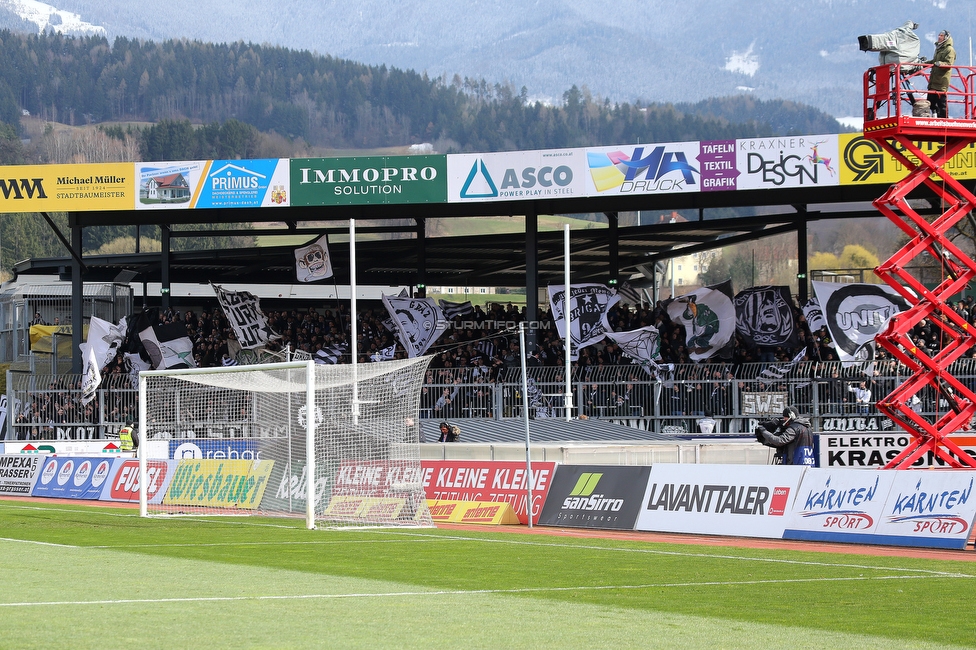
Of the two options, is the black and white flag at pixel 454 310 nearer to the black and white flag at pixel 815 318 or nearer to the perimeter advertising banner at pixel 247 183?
the perimeter advertising banner at pixel 247 183

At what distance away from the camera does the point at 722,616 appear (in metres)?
10.7

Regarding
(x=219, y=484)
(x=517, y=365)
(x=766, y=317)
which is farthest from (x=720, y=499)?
(x=766, y=317)

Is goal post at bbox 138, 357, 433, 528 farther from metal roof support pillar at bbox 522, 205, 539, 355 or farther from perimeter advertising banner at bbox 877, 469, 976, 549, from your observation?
metal roof support pillar at bbox 522, 205, 539, 355

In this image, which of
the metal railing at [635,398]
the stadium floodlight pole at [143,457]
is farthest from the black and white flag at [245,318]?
the stadium floodlight pole at [143,457]

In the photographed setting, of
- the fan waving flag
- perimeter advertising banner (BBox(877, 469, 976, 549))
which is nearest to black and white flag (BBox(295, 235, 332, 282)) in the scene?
the fan waving flag

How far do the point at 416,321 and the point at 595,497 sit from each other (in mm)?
19923

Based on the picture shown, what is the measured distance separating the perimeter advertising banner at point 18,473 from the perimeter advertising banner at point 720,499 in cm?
1803

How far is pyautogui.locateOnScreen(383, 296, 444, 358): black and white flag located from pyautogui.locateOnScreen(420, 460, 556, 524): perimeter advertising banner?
1619cm

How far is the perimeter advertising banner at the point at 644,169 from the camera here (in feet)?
122

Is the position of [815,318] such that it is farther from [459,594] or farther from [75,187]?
[459,594]

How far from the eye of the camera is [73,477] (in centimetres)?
3066

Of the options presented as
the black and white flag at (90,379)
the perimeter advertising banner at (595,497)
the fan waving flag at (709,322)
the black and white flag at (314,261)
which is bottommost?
the perimeter advertising banner at (595,497)

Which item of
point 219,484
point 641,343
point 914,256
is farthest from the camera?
point 641,343

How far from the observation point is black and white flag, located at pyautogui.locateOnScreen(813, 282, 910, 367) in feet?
115
